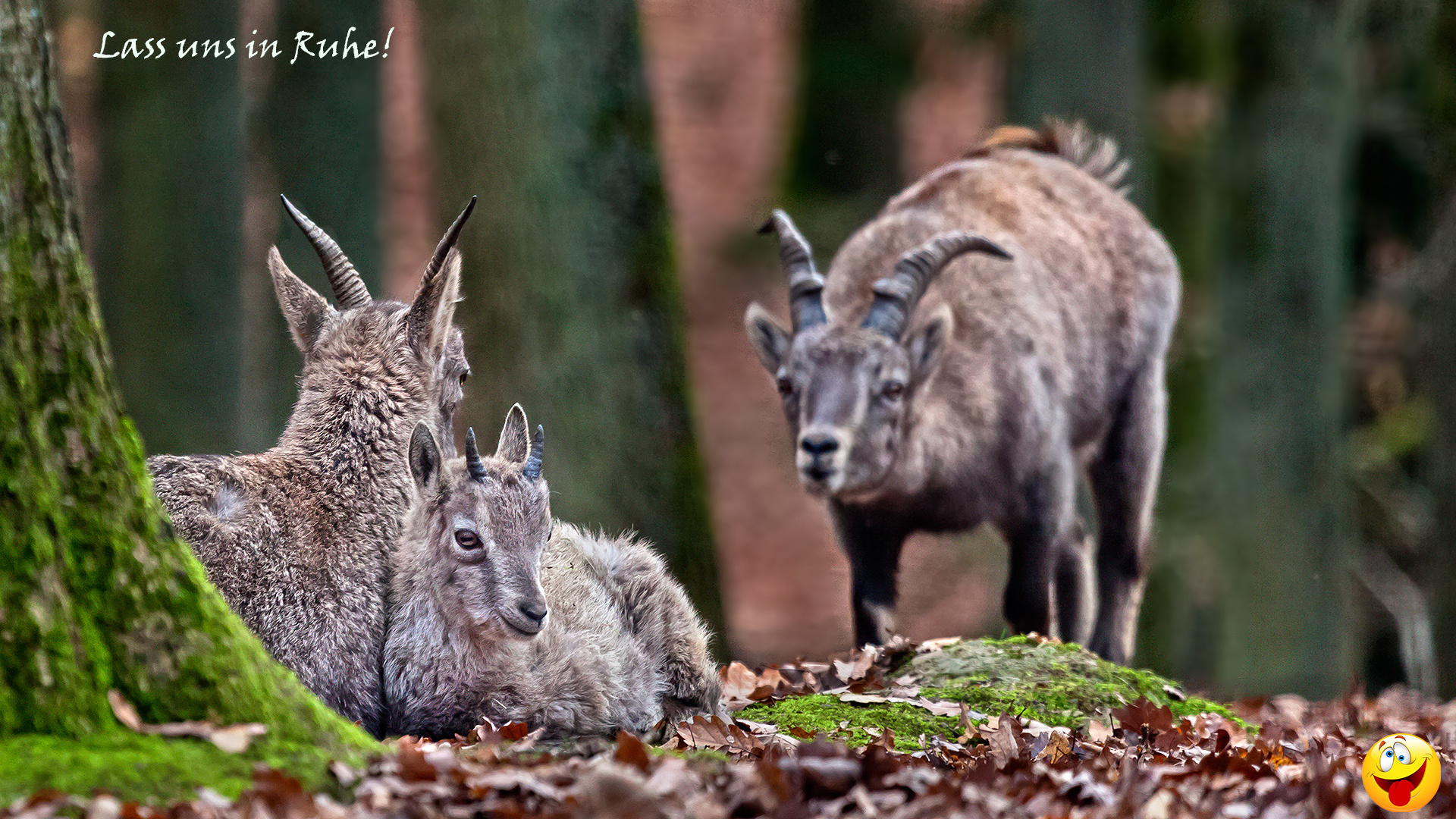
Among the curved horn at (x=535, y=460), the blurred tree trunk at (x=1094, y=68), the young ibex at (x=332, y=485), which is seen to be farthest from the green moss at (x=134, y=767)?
the blurred tree trunk at (x=1094, y=68)

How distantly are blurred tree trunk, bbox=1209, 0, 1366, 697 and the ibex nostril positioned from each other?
9.83 m

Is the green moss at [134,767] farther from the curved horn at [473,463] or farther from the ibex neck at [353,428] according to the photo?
the ibex neck at [353,428]

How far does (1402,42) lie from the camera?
51.1 ft

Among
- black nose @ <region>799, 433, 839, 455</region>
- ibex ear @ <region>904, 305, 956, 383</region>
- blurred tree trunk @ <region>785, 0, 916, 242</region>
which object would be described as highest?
blurred tree trunk @ <region>785, 0, 916, 242</region>

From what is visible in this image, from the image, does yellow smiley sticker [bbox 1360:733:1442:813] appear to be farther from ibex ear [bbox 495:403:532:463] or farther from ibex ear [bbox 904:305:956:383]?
ibex ear [bbox 904:305:956:383]

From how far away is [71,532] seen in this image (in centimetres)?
390

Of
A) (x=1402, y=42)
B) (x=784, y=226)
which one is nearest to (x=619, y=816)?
(x=784, y=226)

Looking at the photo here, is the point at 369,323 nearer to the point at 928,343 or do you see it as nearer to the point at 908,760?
the point at 908,760

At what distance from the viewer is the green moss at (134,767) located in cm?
358

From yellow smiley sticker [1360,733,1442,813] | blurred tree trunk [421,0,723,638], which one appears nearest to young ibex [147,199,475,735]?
blurred tree trunk [421,0,723,638]

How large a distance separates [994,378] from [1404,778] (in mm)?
4633

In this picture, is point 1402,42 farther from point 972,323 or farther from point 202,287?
point 202,287

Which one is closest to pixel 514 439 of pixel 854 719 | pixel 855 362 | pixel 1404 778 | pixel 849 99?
pixel 854 719

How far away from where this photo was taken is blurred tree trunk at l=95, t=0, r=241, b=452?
11.4m
